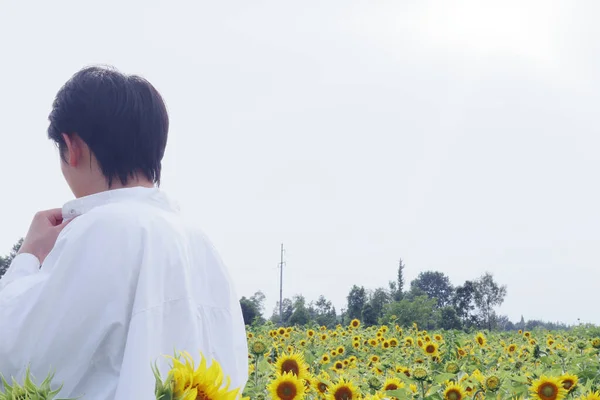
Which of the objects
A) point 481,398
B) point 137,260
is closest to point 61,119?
point 137,260

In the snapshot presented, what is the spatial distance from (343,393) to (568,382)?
1.23 m

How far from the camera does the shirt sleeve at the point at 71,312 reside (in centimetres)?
152

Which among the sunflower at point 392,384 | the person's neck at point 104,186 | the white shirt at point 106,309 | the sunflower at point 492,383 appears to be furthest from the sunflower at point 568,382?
the person's neck at point 104,186

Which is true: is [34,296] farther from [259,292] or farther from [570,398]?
[259,292]

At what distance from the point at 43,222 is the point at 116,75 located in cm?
47

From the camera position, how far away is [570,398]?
3.53m

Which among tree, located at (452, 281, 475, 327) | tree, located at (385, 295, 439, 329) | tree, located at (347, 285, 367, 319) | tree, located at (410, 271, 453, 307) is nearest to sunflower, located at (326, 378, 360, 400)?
tree, located at (385, 295, 439, 329)

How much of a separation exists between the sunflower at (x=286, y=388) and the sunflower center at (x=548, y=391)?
123 cm

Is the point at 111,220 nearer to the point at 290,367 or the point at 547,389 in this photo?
the point at 290,367

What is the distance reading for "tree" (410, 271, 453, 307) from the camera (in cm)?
9200

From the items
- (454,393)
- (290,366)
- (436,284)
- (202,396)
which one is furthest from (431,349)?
(436,284)

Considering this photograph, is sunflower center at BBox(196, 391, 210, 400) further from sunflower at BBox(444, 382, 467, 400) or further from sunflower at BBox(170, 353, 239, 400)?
sunflower at BBox(444, 382, 467, 400)

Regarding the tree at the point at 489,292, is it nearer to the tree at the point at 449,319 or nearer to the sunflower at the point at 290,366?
the tree at the point at 449,319

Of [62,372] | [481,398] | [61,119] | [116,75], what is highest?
[116,75]
